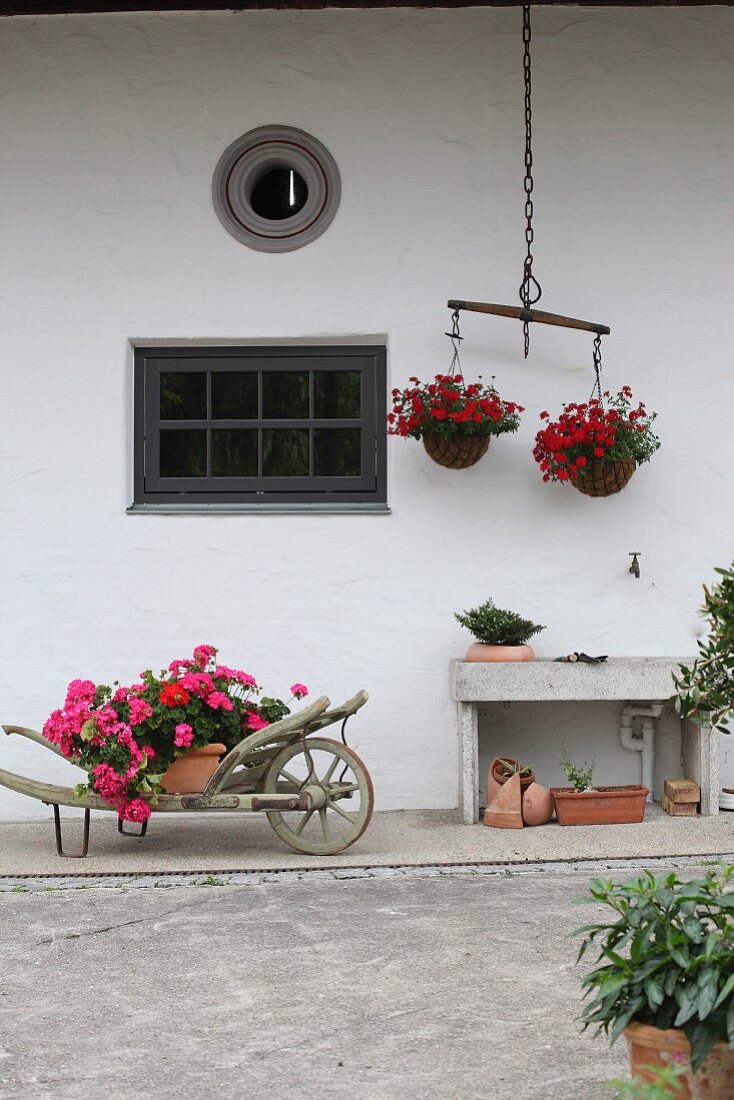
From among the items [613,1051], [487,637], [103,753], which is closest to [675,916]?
[613,1051]

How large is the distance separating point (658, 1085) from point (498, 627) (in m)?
4.23

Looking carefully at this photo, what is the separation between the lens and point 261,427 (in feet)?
24.2

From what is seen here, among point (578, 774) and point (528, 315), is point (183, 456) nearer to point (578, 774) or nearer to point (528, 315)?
point (528, 315)

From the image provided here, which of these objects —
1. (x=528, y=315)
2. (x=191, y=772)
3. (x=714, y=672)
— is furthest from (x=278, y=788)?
(x=714, y=672)

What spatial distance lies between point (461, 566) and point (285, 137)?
252 centimetres

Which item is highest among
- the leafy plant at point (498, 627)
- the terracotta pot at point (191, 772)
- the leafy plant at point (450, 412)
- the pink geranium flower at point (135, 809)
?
→ the leafy plant at point (450, 412)

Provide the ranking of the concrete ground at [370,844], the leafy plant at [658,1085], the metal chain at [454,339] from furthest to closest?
the metal chain at [454,339]
the concrete ground at [370,844]
the leafy plant at [658,1085]

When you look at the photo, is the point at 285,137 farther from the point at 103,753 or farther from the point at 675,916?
the point at 675,916

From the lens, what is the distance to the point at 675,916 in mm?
2949

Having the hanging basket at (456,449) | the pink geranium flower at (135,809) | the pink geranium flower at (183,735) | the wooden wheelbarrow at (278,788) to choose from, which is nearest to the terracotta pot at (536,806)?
the wooden wheelbarrow at (278,788)

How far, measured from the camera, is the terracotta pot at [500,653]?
673 centimetres

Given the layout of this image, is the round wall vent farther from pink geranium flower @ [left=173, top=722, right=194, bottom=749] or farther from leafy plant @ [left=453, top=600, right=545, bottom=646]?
pink geranium flower @ [left=173, top=722, right=194, bottom=749]

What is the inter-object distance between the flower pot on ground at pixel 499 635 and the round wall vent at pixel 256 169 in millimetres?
2265

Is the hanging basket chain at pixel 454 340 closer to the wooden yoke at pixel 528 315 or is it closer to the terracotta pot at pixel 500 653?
the wooden yoke at pixel 528 315
